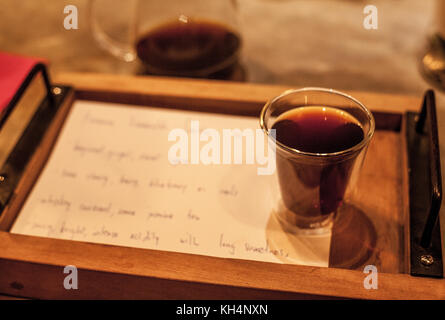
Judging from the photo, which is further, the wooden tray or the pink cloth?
the pink cloth

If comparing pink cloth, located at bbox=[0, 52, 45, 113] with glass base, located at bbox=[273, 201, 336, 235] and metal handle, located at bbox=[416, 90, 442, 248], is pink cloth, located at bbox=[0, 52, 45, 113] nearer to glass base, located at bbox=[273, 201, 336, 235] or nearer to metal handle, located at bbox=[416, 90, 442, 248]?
glass base, located at bbox=[273, 201, 336, 235]

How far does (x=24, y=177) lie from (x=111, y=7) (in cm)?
54

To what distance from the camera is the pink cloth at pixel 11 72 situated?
68 cm

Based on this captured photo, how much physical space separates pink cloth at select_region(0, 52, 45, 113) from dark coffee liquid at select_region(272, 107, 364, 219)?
1.39ft

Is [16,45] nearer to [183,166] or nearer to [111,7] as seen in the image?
[111,7]

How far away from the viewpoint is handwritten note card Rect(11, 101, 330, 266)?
0.48m

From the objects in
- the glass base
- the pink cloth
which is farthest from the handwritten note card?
the pink cloth

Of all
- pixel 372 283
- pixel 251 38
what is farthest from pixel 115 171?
pixel 251 38

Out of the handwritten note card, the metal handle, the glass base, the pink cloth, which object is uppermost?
the pink cloth

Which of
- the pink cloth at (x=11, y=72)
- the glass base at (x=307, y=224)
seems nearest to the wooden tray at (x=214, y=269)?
the glass base at (x=307, y=224)

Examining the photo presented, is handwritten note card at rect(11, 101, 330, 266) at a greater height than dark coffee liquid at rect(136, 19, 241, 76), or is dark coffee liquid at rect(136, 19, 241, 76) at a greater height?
dark coffee liquid at rect(136, 19, 241, 76)

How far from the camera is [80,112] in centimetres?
62

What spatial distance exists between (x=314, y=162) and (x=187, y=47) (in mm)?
326

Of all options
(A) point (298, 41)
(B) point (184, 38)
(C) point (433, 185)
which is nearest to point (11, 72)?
(B) point (184, 38)
